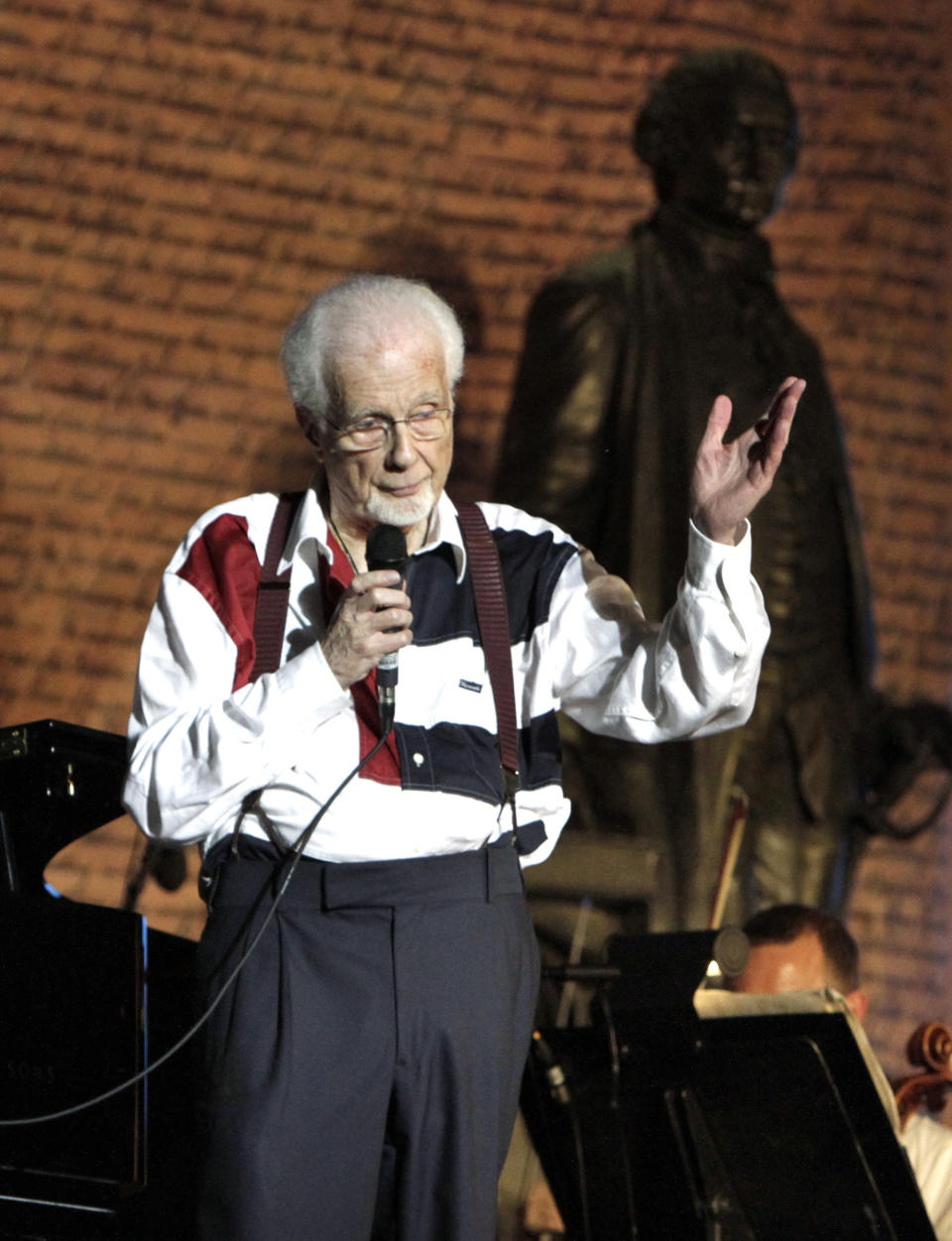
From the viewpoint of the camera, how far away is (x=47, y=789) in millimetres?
2502

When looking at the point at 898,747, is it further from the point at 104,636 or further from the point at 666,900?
the point at 104,636

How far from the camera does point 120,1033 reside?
227 centimetres

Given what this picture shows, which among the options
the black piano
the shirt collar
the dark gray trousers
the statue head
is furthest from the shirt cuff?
the statue head

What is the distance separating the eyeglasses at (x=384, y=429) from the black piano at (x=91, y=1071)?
698 mm

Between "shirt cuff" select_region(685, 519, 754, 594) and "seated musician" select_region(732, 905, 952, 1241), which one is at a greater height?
"shirt cuff" select_region(685, 519, 754, 594)

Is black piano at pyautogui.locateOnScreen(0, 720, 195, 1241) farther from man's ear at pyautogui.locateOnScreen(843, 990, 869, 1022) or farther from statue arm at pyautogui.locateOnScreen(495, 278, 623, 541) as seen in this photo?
statue arm at pyautogui.locateOnScreen(495, 278, 623, 541)

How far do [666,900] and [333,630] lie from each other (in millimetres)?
2604

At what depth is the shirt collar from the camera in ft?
6.75

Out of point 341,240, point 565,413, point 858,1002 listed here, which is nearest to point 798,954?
point 858,1002

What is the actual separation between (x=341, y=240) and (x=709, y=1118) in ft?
10.6

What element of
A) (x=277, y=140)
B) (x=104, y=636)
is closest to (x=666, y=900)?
(x=104, y=636)

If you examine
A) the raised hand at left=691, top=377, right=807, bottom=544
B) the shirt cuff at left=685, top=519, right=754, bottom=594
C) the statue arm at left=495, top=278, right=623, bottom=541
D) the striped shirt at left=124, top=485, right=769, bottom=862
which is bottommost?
the striped shirt at left=124, top=485, right=769, bottom=862

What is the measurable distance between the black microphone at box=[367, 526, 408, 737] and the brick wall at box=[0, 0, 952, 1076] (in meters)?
3.03

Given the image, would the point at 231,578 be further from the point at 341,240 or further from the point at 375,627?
the point at 341,240
